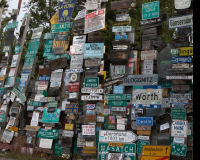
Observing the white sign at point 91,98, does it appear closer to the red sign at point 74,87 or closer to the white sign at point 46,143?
the red sign at point 74,87

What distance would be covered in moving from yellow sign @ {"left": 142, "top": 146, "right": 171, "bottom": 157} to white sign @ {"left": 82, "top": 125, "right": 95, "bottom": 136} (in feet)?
6.13

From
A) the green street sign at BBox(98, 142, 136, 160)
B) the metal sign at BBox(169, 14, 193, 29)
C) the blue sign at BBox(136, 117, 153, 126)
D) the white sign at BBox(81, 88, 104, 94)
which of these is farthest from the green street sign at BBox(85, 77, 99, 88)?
the metal sign at BBox(169, 14, 193, 29)

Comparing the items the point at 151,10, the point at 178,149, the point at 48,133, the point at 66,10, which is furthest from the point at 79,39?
the point at 178,149

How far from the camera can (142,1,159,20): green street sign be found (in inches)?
312

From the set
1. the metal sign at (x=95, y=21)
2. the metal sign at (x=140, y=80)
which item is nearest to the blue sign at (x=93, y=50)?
the metal sign at (x=95, y=21)

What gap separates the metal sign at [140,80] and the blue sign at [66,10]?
3.45 m

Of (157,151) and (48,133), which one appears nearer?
(157,151)

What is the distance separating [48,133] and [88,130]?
1.54 m

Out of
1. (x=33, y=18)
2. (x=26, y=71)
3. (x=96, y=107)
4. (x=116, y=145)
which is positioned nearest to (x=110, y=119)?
(x=96, y=107)

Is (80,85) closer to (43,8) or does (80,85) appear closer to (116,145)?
(116,145)

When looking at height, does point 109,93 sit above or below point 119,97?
above

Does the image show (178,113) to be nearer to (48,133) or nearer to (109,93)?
(109,93)

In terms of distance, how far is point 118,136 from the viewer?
282 inches

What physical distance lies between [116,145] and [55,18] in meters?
5.53
